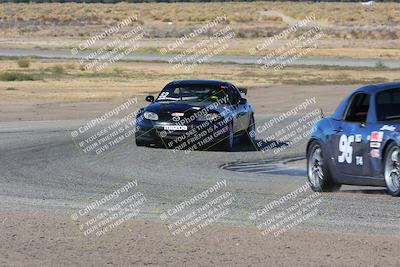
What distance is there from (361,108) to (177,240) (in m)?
4.84

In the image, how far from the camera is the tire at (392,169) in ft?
45.3

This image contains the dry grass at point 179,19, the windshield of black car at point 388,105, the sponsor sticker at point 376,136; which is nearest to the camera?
the sponsor sticker at point 376,136

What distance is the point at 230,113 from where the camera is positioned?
2361 centimetres

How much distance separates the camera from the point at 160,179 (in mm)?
17469

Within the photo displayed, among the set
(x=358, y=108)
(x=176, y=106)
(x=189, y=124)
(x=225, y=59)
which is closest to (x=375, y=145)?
(x=358, y=108)

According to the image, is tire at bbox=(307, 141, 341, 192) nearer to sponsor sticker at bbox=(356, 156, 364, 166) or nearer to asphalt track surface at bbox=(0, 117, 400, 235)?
asphalt track surface at bbox=(0, 117, 400, 235)

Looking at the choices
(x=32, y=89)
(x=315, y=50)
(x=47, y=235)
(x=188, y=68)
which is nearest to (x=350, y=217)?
(x=47, y=235)

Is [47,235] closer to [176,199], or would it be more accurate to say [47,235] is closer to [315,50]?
[176,199]

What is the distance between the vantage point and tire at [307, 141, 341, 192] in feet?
51.0

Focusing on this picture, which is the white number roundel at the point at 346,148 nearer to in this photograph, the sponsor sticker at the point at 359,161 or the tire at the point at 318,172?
the sponsor sticker at the point at 359,161

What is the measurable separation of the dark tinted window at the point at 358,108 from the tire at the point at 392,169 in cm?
106

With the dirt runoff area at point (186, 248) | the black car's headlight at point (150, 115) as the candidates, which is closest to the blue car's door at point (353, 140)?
the dirt runoff area at point (186, 248)

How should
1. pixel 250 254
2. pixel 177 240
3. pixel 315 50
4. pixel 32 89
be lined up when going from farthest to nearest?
1. pixel 315 50
2. pixel 32 89
3. pixel 177 240
4. pixel 250 254

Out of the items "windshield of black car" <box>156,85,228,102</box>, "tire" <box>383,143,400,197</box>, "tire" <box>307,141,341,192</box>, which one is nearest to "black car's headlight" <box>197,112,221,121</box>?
"windshield of black car" <box>156,85,228,102</box>
